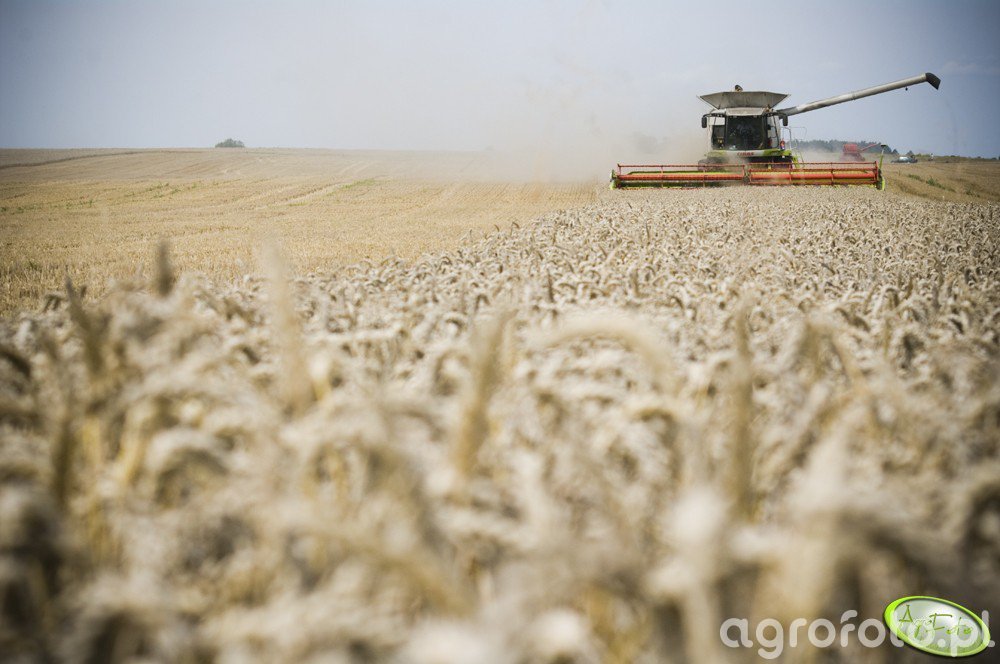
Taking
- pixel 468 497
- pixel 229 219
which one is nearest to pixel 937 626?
pixel 468 497

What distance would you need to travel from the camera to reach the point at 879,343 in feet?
11.0

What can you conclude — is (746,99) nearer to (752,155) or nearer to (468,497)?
(752,155)

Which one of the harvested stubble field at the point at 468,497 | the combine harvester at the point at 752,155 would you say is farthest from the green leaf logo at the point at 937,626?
the combine harvester at the point at 752,155

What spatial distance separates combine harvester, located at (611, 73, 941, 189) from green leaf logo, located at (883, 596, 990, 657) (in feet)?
64.1

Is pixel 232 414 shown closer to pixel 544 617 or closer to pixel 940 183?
pixel 544 617

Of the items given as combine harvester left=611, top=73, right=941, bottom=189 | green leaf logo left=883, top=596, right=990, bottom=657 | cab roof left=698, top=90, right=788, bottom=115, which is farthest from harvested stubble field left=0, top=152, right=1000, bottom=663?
cab roof left=698, top=90, right=788, bottom=115

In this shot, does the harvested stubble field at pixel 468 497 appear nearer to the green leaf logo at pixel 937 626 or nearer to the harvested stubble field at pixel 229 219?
the green leaf logo at pixel 937 626

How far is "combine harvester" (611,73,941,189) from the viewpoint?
20.2 meters

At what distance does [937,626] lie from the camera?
175 centimetres

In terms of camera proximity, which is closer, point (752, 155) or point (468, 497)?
point (468, 497)

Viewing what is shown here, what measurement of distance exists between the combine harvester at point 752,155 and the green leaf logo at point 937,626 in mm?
19524

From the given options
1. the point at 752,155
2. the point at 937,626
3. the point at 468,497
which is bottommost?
the point at 937,626

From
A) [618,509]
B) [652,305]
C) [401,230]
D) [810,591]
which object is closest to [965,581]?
[810,591]

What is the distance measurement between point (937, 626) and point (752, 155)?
2210 centimetres
